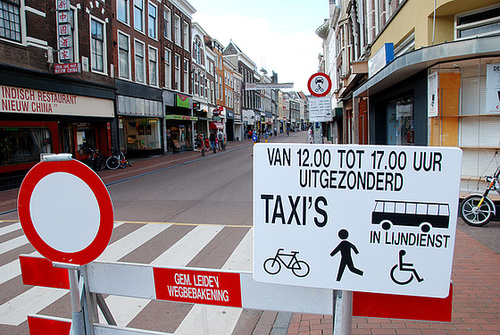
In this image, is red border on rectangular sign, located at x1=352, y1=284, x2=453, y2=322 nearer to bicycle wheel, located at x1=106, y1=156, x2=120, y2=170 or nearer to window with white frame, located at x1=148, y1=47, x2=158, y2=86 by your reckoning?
bicycle wheel, located at x1=106, y1=156, x2=120, y2=170

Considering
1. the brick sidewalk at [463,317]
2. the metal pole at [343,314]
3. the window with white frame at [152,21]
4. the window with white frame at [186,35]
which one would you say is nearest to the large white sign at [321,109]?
the brick sidewalk at [463,317]

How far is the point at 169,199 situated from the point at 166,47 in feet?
62.3

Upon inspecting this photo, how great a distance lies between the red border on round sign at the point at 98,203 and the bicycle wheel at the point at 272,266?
2.95 feet

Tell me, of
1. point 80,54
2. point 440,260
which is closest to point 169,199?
point 440,260

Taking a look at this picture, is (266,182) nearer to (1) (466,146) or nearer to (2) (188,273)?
(2) (188,273)

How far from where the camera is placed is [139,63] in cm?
2227

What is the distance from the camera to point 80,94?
627 inches

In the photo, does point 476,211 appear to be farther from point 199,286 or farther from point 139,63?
point 139,63

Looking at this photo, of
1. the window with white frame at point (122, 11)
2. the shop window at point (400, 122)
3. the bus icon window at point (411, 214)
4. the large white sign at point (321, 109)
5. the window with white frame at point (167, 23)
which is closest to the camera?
the bus icon window at point (411, 214)

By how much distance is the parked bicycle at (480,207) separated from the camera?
6211 millimetres

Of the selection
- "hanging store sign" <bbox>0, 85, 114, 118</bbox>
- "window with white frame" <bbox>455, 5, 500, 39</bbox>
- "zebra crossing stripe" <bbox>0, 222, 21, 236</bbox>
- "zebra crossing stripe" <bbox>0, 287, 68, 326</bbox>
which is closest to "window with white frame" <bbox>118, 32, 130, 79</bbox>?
"hanging store sign" <bbox>0, 85, 114, 118</bbox>

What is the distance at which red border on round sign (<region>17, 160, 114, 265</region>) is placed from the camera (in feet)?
6.56

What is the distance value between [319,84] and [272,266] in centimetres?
752

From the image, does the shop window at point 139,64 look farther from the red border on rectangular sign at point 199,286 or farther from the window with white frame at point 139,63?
the red border on rectangular sign at point 199,286
